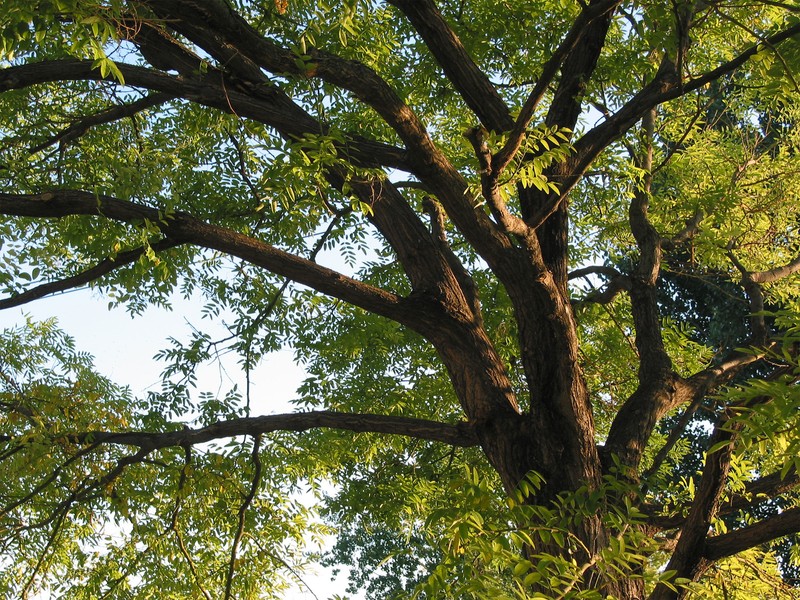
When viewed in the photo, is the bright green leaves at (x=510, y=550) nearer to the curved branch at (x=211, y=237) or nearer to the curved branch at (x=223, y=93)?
the curved branch at (x=211, y=237)

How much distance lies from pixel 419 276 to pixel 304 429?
1.25 m

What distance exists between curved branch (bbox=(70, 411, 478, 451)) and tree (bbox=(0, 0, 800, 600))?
0.02 metres

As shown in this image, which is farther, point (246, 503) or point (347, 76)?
point (246, 503)

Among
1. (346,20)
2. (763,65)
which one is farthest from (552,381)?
(346,20)

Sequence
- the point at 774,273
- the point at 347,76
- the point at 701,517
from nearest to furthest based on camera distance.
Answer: the point at 701,517
the point at 347,76
the point at 774,273

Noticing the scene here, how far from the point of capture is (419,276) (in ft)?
17.6

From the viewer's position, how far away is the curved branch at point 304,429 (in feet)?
16.9

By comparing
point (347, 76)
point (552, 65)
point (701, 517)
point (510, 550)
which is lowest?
point (510, 550)

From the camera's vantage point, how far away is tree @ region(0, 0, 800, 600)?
4.05 m

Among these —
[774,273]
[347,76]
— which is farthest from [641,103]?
[774,273]

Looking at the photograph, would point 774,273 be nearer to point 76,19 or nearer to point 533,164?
point 533,164

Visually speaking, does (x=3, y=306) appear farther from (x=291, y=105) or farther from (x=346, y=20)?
(x=346, y=20)

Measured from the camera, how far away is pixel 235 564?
6129 millimetres

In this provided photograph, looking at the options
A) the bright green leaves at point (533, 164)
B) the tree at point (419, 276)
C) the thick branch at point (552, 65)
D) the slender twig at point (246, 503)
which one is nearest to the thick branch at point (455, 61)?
the tree at point (419, 276)
